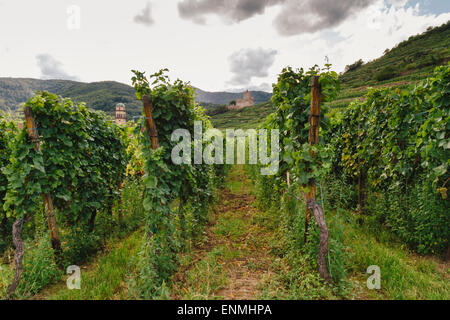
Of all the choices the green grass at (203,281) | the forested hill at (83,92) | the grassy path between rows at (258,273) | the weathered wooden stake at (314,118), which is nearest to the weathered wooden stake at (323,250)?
the grassy path between rows at (258,273)

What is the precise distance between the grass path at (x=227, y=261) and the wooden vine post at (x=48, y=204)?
2.32m

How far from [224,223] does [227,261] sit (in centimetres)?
164

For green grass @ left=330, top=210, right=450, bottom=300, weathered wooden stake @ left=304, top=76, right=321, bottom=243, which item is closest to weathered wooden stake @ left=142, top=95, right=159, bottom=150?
weathered wooden stake @ left=304, top=76, right=321, bottom=243

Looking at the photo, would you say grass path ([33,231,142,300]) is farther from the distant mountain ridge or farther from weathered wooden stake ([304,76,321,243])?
the distant mountain ridge

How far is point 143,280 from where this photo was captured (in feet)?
8.89

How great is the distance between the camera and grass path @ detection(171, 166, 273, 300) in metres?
2.90

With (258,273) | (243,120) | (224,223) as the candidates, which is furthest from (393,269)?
(243,120)

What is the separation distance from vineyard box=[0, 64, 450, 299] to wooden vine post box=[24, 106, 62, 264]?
0.02 metres

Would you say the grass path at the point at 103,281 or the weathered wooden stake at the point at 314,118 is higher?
the weathered wooden stake at the point at 314,118

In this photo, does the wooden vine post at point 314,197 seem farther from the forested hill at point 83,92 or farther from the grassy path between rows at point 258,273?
the forested hill at point 83,92

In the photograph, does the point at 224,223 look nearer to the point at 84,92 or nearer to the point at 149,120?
the point at 149,120

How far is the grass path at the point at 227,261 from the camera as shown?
114 inches
